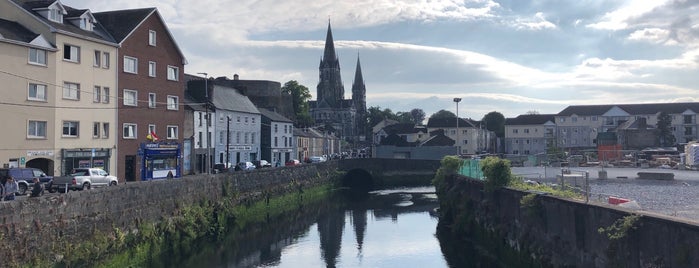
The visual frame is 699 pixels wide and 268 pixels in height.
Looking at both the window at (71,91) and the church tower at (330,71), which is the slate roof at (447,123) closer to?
the church tower at (330,71)

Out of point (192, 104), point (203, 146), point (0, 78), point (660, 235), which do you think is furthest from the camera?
point (203, 146)

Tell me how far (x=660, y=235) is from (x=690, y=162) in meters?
34.5

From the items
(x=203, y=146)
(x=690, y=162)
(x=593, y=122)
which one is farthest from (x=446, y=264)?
(x=593, y=122)

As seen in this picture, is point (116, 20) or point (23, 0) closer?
point (23, 0)

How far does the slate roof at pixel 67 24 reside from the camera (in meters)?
41.1

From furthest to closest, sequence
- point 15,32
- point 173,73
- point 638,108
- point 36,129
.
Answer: point 638,108 < point 173,73 < point 36,129 < point 15,32

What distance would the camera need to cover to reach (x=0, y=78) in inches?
1433

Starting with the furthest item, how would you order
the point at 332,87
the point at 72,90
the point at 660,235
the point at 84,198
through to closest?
the point at 332,87
the point at 72,90
the point at 84,198
the point at 660,235

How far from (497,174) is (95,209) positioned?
19373mm

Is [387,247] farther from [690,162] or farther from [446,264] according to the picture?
[690,162]

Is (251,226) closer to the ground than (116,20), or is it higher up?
closer to the ground

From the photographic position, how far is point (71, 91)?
42.2 metres

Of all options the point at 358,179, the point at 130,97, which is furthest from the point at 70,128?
the point at 358,179

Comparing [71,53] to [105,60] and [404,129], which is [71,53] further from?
[404,129]
